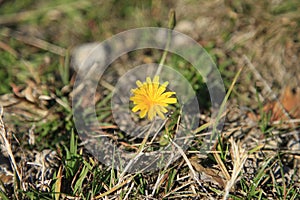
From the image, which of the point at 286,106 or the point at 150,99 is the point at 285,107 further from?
the point at 150,99

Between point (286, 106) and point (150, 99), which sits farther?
point (286, 106)

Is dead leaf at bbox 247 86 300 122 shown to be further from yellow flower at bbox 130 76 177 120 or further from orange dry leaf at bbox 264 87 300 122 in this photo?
yellow flower at bbox 130 76 177 120

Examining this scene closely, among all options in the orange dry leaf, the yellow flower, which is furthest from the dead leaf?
the yellow flower

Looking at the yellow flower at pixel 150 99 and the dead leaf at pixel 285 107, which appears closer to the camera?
the yellow flower at pixel 150 99

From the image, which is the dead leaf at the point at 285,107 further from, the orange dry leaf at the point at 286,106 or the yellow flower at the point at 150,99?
the yellow flower at the point at 150,99

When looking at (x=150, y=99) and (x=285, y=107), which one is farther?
(x=285, y=107)

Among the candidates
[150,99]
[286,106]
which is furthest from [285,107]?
[150,99]

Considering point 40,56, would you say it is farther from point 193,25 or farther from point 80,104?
point 193,25

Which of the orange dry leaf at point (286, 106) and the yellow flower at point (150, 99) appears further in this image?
the orange dry leaf at point (286, 106)

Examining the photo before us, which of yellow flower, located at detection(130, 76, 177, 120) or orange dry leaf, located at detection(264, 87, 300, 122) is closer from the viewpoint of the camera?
yellow flower, located at detection(130, 76, 177, 120)

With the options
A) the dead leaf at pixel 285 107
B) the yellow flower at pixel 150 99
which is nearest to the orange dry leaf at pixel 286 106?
the dead leaf at pixel 285 107

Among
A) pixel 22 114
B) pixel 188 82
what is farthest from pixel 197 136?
pixel 22 114
